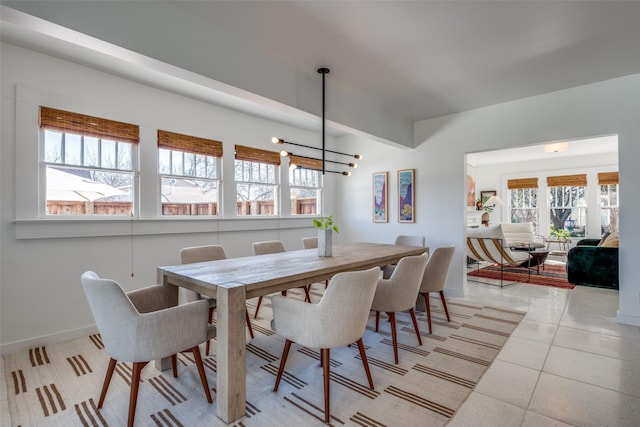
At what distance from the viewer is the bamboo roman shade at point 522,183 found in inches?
334

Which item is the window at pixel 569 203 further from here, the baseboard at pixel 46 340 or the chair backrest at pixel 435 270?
the baseboard at pixel 46 340

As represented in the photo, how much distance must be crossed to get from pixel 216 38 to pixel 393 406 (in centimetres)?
292

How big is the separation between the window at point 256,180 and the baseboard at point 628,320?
4.45m

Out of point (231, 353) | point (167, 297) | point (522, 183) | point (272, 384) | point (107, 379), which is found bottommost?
point (272, 384)

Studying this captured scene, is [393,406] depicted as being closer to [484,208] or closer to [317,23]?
[317,23]

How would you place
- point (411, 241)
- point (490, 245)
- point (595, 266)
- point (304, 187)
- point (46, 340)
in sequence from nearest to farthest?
1. point (46, 340)
2. point (411, 241)
3. point (595, 266)
4. point (490, 245)
5. point (304, 187)

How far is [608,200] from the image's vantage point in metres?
7.57

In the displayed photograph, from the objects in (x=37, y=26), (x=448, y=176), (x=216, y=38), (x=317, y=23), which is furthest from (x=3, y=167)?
(x=448, y=176)

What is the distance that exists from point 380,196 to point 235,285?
388 cm

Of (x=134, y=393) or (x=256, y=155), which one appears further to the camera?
(x=256, y=155)

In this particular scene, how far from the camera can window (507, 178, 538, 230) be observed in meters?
8.55

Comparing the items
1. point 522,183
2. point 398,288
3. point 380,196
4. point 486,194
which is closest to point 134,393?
point 398,288

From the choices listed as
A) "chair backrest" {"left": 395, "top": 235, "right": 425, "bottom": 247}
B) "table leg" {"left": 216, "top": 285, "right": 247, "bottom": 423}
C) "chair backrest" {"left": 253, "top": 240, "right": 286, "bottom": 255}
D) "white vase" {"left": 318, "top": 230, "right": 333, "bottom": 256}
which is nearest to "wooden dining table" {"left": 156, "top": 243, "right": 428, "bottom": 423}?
"table leg" {"left": 216, "top": 285, "right": 247, "bottom": 423}

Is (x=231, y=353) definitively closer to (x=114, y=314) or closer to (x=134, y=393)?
(x=134, y=393)
